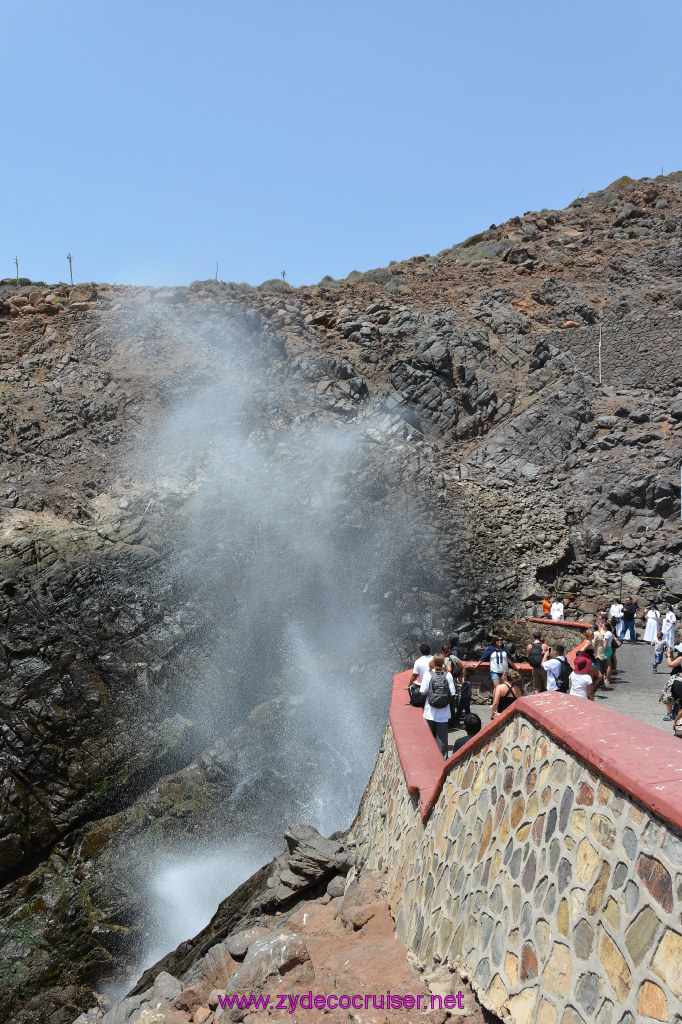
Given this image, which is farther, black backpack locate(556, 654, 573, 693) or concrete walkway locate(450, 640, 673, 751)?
concrete walkway locate(450, 640, 673, 751)

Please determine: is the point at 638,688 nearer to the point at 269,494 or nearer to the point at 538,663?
the point at 538,663

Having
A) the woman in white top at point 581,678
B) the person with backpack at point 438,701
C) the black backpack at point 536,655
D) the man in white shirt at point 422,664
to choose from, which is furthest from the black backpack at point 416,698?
the black backpack at point 536,655

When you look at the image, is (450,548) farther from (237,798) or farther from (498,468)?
(237,798)

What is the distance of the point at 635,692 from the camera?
39.2ft

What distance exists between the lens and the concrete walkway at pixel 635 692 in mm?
10055

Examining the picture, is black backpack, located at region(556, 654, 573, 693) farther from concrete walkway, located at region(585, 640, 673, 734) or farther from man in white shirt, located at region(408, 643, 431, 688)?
man in white shirt, located at region(408, 643, 431, 688)

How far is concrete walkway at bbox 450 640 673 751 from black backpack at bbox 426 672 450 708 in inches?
54.9

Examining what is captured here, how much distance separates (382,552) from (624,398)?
43.4 ft

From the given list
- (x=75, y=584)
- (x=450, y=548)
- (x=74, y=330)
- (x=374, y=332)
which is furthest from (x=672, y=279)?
(x=75, y=584)

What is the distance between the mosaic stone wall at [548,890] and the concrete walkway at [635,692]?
4.46 m

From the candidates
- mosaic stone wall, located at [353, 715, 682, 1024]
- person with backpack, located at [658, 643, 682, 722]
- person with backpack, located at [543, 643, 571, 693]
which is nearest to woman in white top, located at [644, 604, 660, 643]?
person with backpack, located at [658, 643, 682, 722]

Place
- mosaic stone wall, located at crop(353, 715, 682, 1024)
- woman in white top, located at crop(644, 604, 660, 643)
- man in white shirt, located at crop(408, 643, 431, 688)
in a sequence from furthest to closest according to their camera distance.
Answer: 1. woman in white top, located at crop(644, 604, 660, 643)
2. man in white shirt, located at crop(408, 643, 431, 688)
3. mosaic stone wall, located at crop(353, 715, 682, 1024)

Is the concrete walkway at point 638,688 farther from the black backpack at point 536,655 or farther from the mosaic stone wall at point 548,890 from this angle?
the mosaic stone wall at point 548,890

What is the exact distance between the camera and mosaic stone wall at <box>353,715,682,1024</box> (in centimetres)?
263
